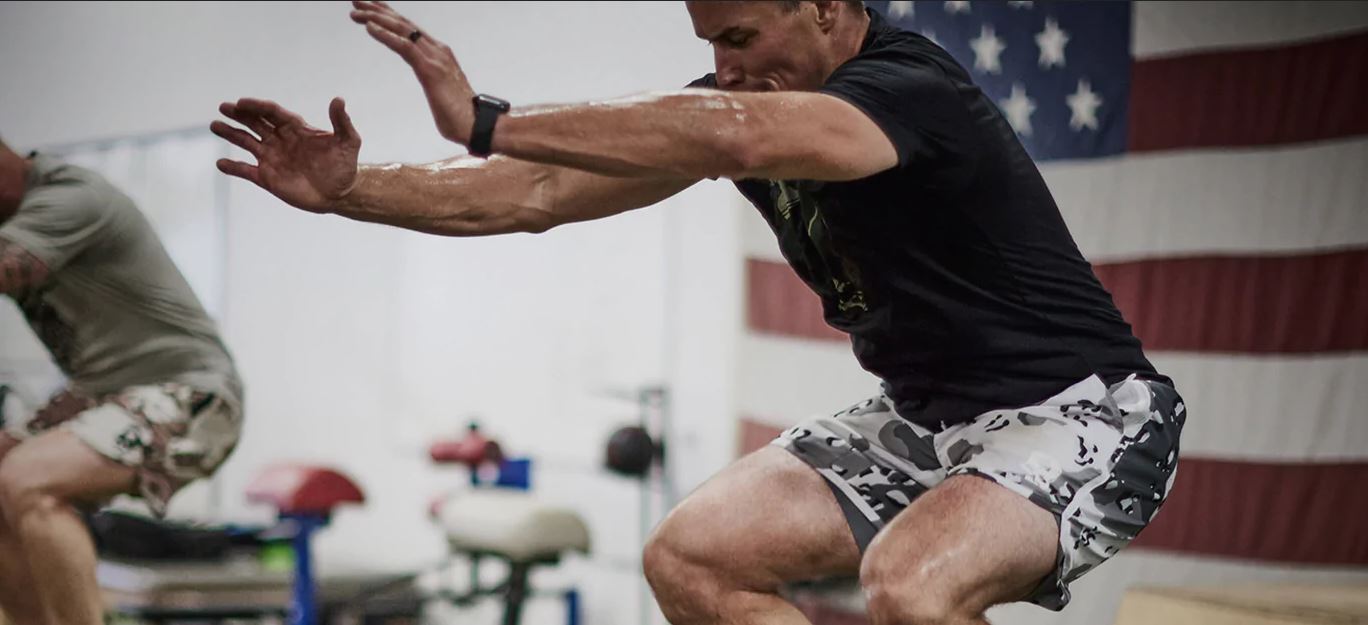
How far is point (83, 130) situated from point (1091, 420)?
572cm

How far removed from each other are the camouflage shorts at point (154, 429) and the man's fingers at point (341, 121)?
138 cm

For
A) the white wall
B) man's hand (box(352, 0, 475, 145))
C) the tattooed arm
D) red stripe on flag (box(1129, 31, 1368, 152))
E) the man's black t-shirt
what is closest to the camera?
man's hand (box(352, 0, 475, 145))

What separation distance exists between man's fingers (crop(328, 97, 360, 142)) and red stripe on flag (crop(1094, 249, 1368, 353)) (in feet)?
8.02

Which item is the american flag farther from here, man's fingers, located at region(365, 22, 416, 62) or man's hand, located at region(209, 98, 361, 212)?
man's fingers, located at region(365, 22, 416, 62)

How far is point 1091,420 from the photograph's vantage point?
179 centimetres

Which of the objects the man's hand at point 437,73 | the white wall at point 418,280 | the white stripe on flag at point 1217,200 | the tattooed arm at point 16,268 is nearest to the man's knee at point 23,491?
the tattooed arm at point 16,268

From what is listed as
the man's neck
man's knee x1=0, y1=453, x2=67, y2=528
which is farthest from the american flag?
man's knee x1=0, y1=453, x2=67, y2=528

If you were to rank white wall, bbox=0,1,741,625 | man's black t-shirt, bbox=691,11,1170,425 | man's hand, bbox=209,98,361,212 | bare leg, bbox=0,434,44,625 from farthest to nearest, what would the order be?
white wall, bbox=0,1,741,625
bare leg, bbox=0,434,44,625
man's hand, bbox=209,98,361,212
man's black t-shirt, bbox=691,11,1170,425

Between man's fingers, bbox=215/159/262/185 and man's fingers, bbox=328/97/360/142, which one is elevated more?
man's fingers, bbox=328/97/360/142

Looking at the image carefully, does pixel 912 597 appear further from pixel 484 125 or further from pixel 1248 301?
pixel 1248 301

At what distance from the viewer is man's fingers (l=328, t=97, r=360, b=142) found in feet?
5.70

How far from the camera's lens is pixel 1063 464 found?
175 cm

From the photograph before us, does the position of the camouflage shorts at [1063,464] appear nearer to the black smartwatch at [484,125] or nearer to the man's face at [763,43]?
the man's face at [763,43]

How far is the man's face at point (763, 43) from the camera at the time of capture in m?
1.75
